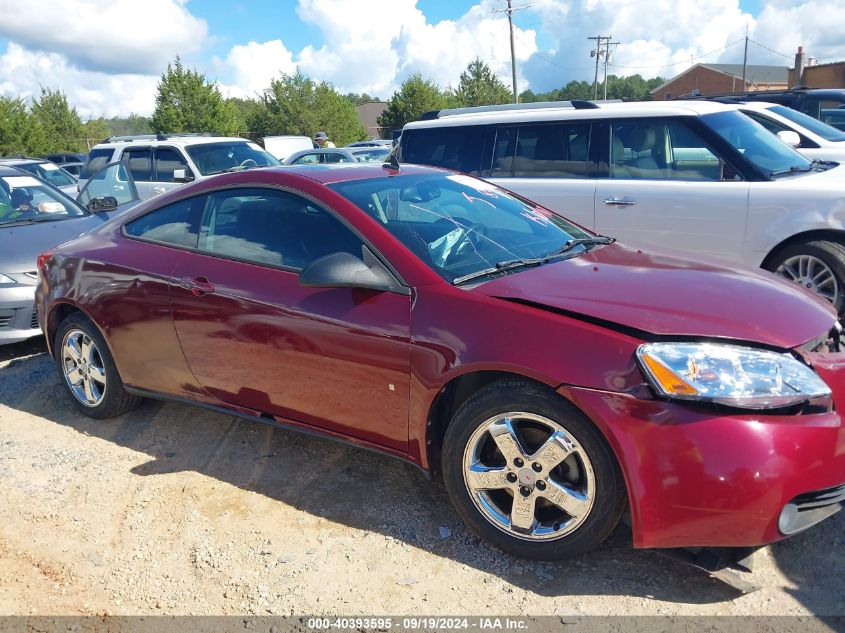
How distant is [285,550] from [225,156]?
943 centimetres

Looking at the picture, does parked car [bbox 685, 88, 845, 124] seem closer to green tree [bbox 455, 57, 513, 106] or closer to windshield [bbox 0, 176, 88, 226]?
windshield [bbox 0, 176, 88, 226]

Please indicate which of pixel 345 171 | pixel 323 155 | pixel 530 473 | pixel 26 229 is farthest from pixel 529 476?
pixel 323 155

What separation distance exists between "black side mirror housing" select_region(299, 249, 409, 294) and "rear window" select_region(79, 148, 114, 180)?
33.4 ft

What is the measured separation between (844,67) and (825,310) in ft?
160

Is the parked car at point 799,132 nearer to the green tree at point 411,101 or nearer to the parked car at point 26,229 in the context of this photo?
the parked car at point 26,229

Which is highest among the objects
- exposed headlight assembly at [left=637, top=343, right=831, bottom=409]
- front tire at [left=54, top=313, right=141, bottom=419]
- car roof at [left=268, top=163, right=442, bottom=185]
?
car roof at [left=268, top=163, right=442, bottom=185]

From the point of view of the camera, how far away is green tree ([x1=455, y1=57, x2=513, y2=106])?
148 ft

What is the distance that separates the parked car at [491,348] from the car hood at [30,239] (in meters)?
2.05

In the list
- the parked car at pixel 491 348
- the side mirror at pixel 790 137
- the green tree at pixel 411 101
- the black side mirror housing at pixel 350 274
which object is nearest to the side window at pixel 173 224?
the parked car at pixel 491 348

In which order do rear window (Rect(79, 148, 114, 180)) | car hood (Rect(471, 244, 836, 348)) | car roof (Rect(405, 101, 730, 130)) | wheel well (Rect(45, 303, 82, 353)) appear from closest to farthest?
car hood (Rect(471, 244, 836, 348)), wheel well (Rect(45, 303, 82, 353)), car roof (Rect(405, 101, 730, 130)), rear window (Rect(79, 148, 114, 180))

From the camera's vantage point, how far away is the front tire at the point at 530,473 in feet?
8.54

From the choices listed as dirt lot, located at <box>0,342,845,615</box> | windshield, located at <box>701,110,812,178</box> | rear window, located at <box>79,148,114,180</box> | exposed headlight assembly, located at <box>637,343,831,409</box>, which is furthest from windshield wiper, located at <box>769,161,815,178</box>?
rear window, located at <box>79,148,114,180</box>

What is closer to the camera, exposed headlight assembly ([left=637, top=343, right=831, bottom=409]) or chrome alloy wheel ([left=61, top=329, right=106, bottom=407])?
exposed headlight assembly ([left=637, top=343, right=831, bottom=409])

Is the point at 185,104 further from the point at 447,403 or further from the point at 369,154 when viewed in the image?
the point at 447,403
